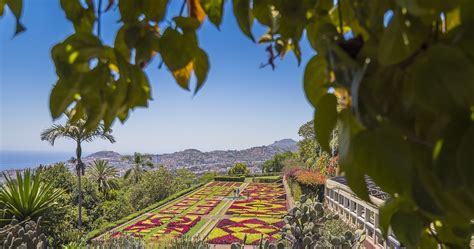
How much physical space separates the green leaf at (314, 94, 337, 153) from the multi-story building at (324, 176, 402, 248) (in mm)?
4712

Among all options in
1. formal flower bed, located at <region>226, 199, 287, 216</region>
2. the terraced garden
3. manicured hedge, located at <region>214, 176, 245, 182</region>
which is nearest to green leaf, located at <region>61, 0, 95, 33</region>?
the terraced garden

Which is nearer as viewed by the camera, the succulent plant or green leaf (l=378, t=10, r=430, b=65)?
green leaf (l=378, t=10, r=430, b=65)

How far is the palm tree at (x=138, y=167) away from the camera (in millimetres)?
26359

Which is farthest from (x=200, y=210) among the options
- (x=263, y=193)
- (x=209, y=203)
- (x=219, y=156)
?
(x=219, y=156)

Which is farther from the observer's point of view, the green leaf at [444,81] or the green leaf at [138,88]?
the green leaf at [138,88]

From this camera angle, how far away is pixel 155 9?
0.37 metres

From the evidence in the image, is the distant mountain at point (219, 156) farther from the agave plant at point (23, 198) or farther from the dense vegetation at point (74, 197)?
the agave plant at point (23, 198)

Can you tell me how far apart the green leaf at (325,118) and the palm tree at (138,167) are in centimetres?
2721

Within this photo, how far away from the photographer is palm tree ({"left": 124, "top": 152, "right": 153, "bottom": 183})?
26359 mm

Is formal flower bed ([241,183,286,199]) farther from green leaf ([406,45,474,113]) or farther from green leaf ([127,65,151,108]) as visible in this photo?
green leaf ([406,45,474,113])

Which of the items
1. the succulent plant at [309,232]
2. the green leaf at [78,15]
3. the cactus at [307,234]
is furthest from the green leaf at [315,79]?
the succulent plant at [309,232]

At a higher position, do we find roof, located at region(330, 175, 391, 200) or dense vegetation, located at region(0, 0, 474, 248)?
dense vegetation, located at region(0, 0, 474, 248)

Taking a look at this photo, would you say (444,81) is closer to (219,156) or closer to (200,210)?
(200,210)

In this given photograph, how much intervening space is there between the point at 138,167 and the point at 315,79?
28.1 metres
